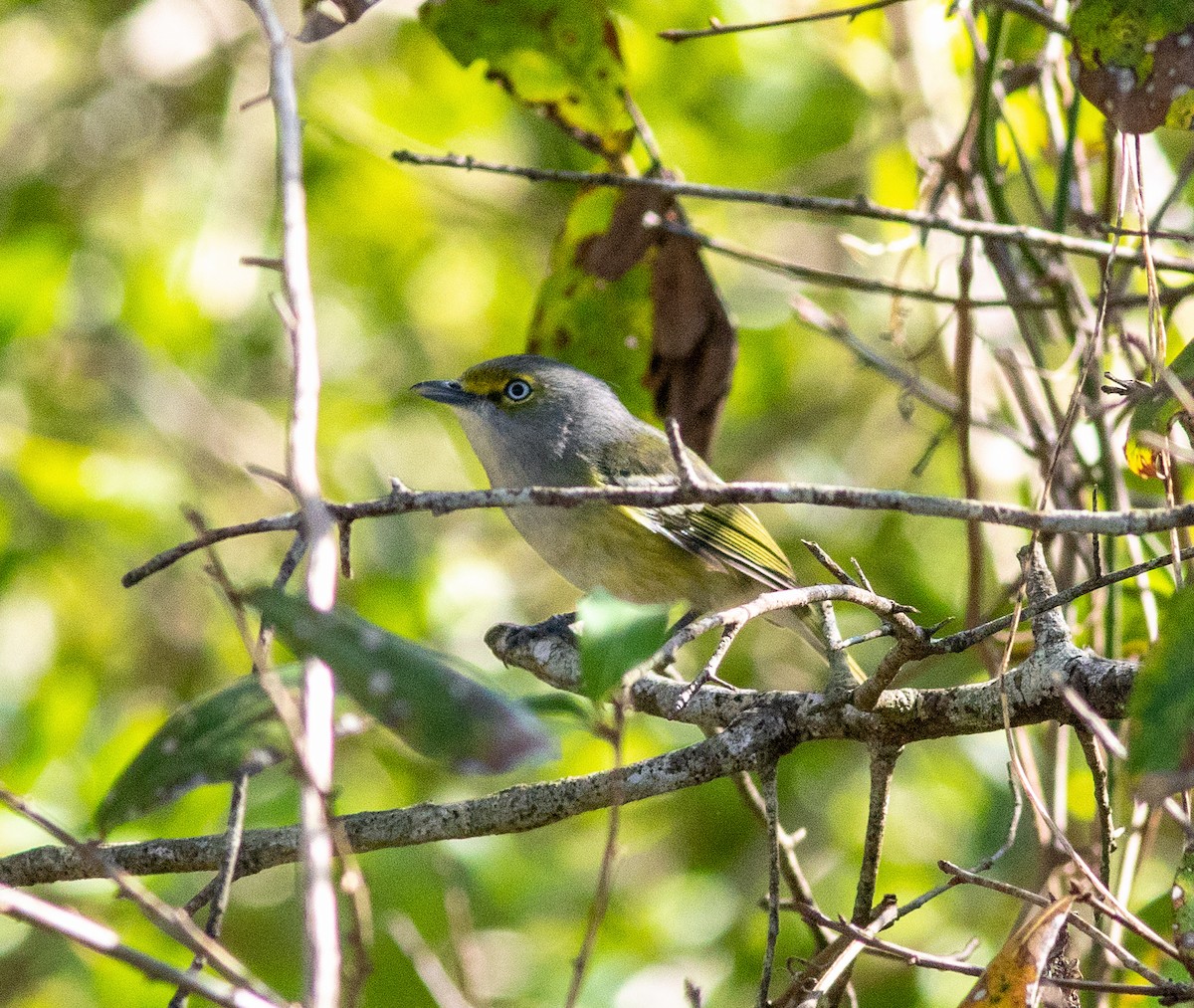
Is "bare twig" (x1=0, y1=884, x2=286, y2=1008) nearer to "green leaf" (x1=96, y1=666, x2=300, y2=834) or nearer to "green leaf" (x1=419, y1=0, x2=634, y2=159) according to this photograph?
"green leaf" (x1=96, y1=666, x2=300, y2=834)

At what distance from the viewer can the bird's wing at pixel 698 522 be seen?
4.05 m

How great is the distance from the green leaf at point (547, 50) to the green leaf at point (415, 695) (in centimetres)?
215

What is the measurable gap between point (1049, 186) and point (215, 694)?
338cm

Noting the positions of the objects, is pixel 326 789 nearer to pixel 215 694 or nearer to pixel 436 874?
pixel 215 694

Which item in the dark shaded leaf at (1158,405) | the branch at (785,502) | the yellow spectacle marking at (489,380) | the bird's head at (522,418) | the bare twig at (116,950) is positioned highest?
the yellow spectacle marking at (489,380)

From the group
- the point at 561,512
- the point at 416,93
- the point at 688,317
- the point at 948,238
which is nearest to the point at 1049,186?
the point at 948,238

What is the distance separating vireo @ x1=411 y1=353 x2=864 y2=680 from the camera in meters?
3.95

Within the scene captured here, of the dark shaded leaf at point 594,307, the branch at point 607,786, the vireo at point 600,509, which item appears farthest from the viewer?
the vireo at point 600,509

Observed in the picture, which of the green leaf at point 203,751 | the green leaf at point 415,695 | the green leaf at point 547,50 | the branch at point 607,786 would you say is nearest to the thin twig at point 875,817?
the branch at point 607,786

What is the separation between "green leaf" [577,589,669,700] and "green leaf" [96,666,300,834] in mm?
385

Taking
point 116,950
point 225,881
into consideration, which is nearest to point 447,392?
point 225,881

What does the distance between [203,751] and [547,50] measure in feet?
7.38

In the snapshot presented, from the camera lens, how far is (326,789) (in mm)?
1364

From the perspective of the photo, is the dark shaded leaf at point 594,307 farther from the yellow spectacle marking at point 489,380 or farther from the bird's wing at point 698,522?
the yellow spectacle marking at point 489,380
